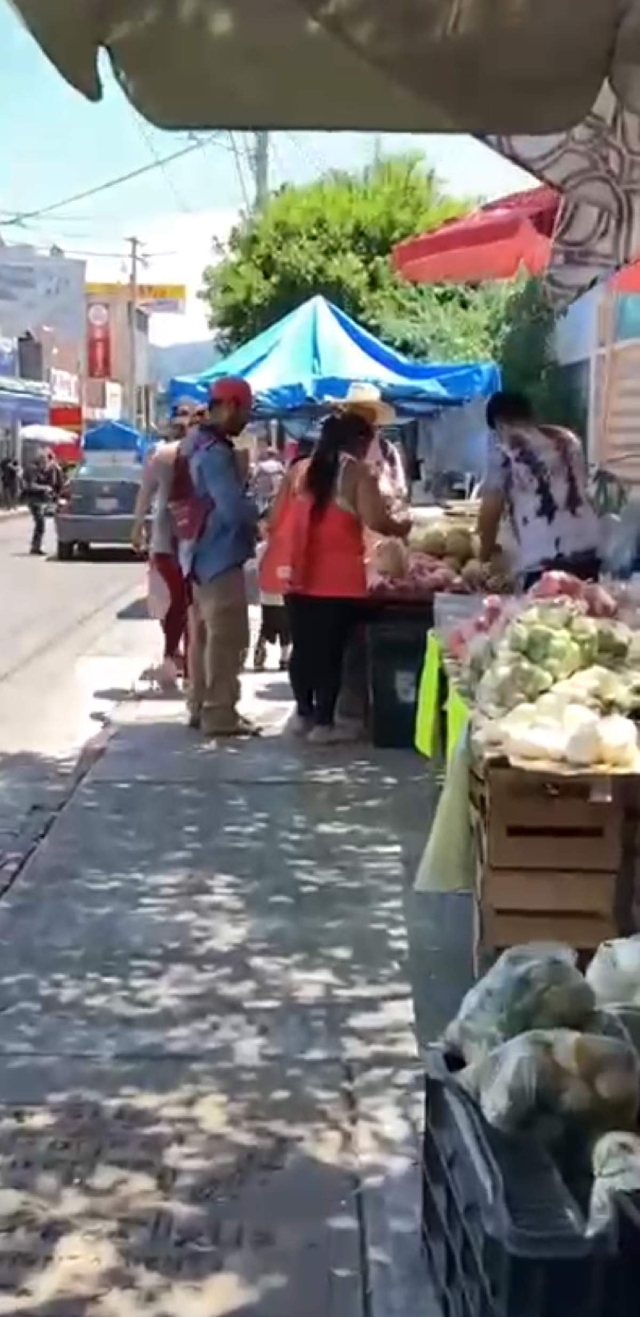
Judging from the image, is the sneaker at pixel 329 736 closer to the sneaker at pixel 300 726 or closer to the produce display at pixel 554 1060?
the sneaker at pixel 300 726

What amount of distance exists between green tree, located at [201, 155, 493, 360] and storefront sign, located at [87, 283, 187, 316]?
52.8 metres

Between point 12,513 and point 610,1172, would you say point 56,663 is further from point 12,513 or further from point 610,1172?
point 12,513

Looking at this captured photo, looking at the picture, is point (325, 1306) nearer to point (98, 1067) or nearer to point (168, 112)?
point (98, 1067)

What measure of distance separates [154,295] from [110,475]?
234 feet

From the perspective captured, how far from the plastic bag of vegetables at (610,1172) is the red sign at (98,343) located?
8043 centimetres

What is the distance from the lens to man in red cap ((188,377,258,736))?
33.2 feet

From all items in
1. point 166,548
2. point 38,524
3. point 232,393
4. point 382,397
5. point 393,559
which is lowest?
point 38,524

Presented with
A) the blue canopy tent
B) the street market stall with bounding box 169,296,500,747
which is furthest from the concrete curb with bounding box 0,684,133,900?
the blue canopy tent

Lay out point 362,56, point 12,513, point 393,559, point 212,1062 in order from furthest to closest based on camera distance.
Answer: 1. point 12,513
2. point 393,559
3. point 212,1062
4. point 362,56

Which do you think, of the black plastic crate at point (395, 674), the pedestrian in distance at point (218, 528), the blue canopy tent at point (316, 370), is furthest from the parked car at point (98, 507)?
the black plastic crate at point (395, 674)

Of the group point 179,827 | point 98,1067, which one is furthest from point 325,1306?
point 179,827

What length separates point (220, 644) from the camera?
1039 centimetres

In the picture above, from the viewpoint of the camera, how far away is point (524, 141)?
6.35 m

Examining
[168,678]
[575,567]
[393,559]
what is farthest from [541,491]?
[168,678]
